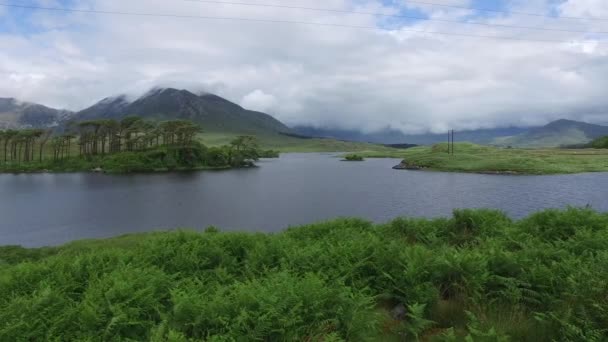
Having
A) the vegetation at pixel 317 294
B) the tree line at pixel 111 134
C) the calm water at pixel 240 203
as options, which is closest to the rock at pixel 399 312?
the vegetation at pixel 317 294

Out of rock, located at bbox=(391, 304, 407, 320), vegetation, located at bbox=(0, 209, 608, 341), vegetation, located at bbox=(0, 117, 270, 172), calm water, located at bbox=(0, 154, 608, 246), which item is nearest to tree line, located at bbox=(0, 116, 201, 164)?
vegetation, located at bbox=(0, 117, 270, 172)

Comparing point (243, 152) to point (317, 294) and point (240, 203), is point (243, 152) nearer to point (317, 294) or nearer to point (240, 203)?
point (240, 203)

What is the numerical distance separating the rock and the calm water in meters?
32.3

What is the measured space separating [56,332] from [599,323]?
10448mm

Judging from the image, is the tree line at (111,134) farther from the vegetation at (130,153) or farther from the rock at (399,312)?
the rock at (399,312)

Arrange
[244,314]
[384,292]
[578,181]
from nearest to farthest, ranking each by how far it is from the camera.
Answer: [244,314], [384,292], [578,181]

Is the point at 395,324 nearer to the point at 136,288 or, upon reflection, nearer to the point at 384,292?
the point at 384,292

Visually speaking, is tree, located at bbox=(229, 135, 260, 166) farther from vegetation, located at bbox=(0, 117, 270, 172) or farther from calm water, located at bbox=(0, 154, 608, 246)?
calm water, located at bbox=(0, 154, 608, 246)

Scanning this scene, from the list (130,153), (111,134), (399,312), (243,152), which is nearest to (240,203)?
(399,312)

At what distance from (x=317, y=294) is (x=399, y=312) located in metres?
2.96

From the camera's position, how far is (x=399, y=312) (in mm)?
8930

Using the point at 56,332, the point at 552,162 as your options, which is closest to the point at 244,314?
the point at 56,332

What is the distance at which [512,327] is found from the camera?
7.29m

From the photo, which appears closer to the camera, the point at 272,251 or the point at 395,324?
the point at 395,324
